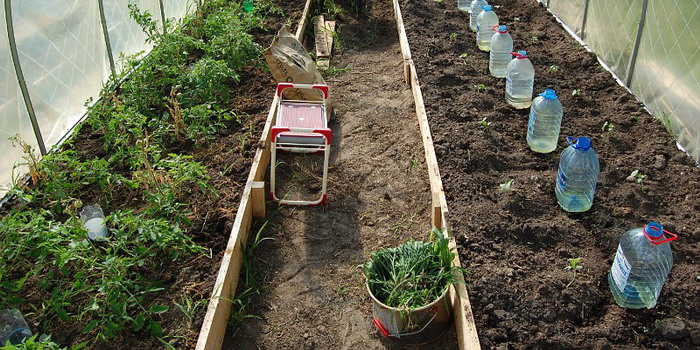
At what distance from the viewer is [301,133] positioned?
418cm

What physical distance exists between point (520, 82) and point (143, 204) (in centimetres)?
310

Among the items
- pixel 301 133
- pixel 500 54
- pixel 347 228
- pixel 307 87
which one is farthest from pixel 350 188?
pixel 500 54

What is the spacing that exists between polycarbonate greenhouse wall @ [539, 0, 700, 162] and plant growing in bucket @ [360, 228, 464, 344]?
2.20 m

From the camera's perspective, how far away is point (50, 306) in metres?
3.21

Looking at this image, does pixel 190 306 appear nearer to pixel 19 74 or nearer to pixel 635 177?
pixel 19 74

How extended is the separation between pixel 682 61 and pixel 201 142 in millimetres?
3570

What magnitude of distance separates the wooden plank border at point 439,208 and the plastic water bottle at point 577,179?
2.44 feet

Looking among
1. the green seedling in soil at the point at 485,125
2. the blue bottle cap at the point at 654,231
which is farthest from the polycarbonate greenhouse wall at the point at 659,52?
the blue bottle cap at the point at 654,231

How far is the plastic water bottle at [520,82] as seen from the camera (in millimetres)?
5148

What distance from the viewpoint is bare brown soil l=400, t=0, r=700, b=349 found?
3.09 m

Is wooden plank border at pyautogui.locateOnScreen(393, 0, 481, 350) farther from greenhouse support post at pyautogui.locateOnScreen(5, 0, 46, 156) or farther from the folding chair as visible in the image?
greenhouse support post at pyautogui.locateOnScreen(5, 0, 46, 156)

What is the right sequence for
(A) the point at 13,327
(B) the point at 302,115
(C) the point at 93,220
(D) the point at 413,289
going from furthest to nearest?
(B) the point at 302,115 → (C) the point at 93,220 → (D) the point at 413,289 → (A) the point at 13,327

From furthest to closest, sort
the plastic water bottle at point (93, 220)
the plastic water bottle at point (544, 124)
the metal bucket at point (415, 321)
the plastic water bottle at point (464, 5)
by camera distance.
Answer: the plastic water bottle at point (464, 5) → the plastic water bottle at point (544, 124) → the plastic water bottle at point (93, 220) → the metal bucket at point (415, 321)

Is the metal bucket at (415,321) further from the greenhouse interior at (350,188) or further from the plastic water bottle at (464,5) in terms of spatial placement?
the plastic water bottle at (464,5)
